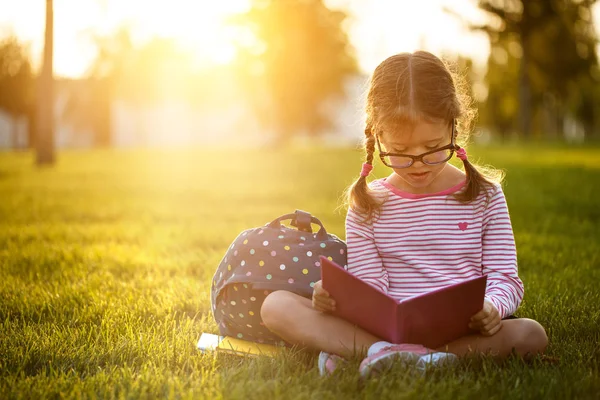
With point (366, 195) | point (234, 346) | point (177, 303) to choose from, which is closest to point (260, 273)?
point (234, 346)

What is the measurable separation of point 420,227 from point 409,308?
0.56m

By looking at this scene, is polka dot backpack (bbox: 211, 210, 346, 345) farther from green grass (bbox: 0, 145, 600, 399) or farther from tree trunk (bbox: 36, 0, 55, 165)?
tree trunk (bbox: 36, 0, 55, 165)

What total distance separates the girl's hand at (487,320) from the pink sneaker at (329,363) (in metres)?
0.49

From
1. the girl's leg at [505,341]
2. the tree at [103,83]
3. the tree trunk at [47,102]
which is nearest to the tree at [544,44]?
the tree trunk at [47,102]

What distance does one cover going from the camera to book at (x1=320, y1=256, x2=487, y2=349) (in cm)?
241

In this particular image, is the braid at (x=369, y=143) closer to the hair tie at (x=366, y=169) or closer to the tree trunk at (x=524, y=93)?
the hair tie at (x=366, y=169)

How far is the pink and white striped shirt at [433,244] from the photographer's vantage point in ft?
9.37

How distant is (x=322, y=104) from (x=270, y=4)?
1016cm

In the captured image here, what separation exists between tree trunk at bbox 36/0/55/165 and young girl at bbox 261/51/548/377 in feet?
51.8

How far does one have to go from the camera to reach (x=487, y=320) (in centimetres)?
254

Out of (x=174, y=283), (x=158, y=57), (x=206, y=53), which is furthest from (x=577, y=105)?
(x=174, y=283)

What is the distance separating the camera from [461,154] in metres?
2.83

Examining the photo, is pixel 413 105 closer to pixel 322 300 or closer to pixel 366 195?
pixel 366 195

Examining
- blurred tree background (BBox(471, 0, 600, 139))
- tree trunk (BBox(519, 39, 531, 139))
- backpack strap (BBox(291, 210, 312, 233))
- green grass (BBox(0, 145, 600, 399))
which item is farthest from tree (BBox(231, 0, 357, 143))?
backpack strap (BBox(291, 210, 312, 233))
